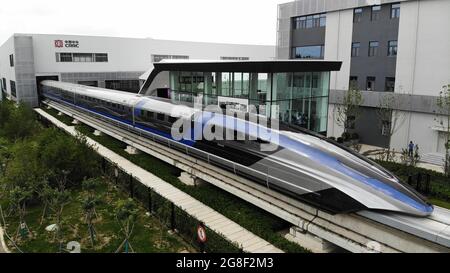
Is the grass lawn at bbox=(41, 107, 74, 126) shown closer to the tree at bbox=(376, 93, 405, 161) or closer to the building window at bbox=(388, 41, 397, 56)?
the tree at bbox=(376, 93, 405, 161)

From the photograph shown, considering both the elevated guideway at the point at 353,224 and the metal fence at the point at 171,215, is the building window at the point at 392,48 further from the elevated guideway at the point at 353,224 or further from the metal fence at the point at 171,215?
the metal fence at the point at 171,215

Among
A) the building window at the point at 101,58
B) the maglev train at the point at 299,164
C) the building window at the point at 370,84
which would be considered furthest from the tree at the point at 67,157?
the building window at the point at 101,58

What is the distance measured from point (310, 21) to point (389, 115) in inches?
434

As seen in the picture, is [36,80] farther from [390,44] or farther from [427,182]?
[427,182]

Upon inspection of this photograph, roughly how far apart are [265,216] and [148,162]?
353 inches

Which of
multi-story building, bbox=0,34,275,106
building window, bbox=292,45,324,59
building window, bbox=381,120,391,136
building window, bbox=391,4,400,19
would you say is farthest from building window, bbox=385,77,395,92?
multi-story building, bbox=0,34,275,106

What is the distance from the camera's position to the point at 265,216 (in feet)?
43.4

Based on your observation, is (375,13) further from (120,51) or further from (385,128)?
(120,51)

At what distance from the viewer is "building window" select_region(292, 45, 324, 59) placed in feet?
102

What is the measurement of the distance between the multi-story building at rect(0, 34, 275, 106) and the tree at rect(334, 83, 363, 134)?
3102 centimetres

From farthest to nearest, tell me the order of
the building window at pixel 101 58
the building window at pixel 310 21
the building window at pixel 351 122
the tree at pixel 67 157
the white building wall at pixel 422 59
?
1. the building window at pixel 101 58
2. the building window at pixel 310 21
3. the building window at pixel 351 122
4. the white building wall at pixel 422 59
5. the tree at pixel 67 157

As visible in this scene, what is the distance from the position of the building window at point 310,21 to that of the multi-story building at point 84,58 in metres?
25.7

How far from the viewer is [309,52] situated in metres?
32.0

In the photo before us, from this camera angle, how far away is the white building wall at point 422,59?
23.1m
